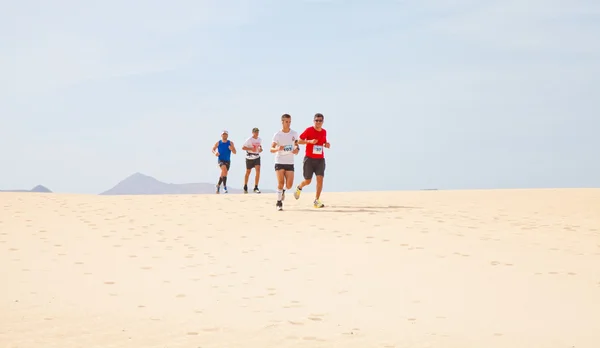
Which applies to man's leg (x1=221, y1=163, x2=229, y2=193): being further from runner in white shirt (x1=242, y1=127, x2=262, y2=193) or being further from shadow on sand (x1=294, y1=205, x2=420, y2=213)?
shadow on sand (x1=294, y1=205, x2=420, y2=213)

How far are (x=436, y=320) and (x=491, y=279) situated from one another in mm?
2214

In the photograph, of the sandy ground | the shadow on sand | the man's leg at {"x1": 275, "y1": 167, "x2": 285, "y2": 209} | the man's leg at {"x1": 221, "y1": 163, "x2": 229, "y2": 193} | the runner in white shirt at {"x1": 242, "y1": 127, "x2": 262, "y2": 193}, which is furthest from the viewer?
the man's leg at {"x1": 221, "y1": 163, "x2": 229, "y2": 193}

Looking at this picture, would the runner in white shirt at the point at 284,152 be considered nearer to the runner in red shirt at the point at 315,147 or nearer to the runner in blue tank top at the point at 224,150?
the runner in red shirt at the point at 315,147

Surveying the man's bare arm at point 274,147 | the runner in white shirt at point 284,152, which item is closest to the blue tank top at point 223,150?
the runner in white shirt at point 284,152

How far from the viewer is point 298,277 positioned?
8.83 meters

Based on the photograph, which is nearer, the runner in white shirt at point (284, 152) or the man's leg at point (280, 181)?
the runner in white shirt at point (284, 152)

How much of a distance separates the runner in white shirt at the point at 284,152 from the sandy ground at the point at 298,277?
2.23 ft

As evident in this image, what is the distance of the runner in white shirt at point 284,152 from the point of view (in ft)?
49.6

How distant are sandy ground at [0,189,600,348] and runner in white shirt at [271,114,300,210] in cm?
68

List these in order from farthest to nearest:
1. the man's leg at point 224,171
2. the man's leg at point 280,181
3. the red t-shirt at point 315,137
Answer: the man's leg at point 224,171, the man's leg at point 280,181, the red t-shirt at point 315,137

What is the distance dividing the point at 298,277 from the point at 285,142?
664cm

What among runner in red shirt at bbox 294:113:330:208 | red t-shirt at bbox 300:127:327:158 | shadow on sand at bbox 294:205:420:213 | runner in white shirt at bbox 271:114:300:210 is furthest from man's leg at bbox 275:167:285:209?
red t-shirt at bbox 300:127:327:158

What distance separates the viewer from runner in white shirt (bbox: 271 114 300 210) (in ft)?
49.6

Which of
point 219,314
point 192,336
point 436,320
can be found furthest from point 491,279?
point 192,336
